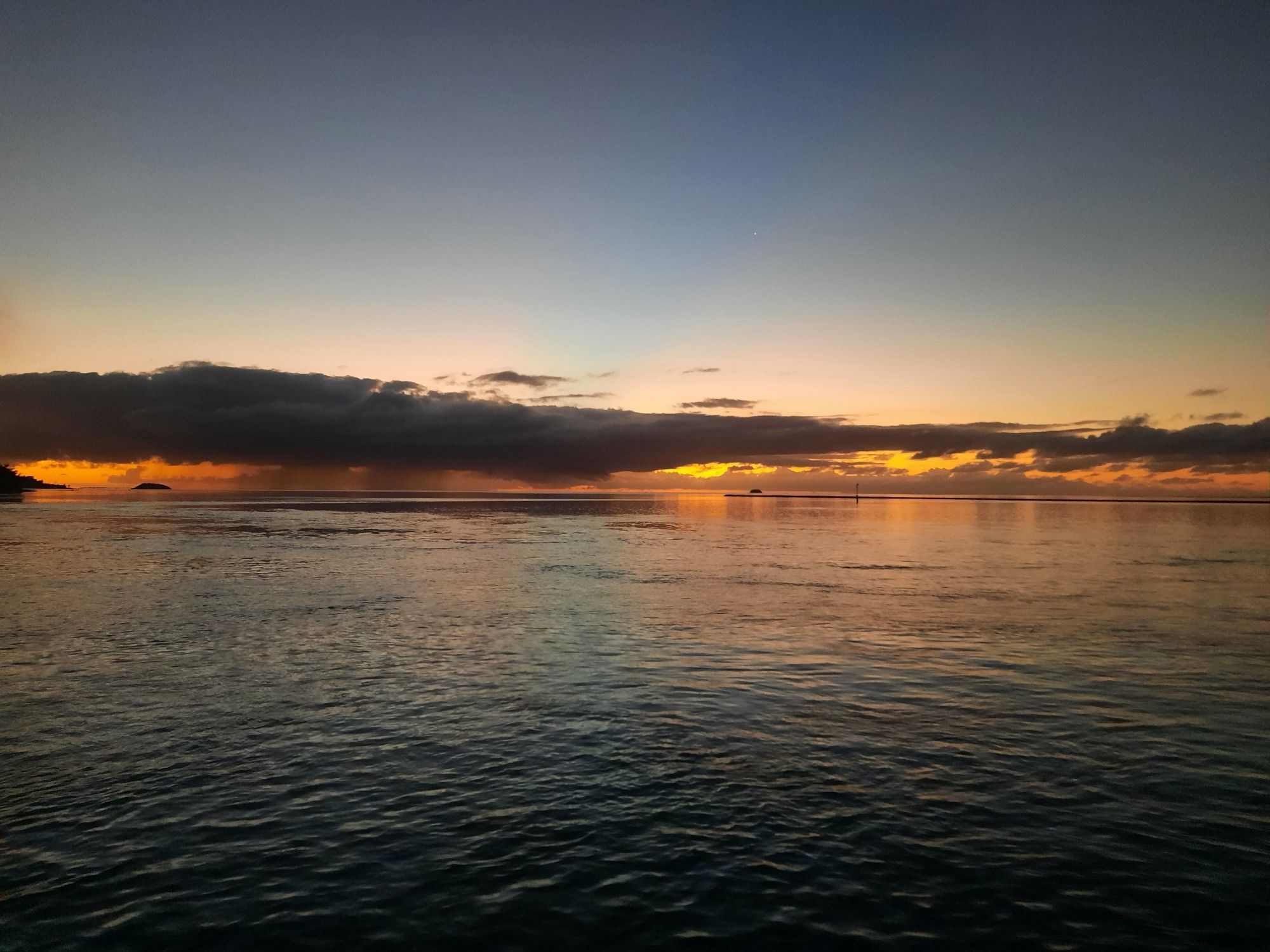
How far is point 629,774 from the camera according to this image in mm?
14922

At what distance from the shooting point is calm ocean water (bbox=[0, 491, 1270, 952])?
9.97m

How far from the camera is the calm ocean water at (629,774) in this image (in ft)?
32.7

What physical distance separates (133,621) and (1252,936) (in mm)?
35754

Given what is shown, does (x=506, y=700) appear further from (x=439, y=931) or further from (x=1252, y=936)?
(x=1252, y=936)

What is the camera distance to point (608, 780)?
1459cm

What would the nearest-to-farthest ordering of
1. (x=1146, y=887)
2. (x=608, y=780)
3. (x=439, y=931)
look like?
1. (x=439, y=931)
2. (x=1146, y=887)
3. (x=608, y=780)

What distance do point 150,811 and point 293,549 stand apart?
56.6 meters

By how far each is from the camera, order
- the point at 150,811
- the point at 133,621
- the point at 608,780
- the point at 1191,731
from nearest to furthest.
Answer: the point at 150,811
the point at 608,780
the point at 1191,731
the point at 133,621

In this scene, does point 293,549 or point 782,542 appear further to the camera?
point 782,542

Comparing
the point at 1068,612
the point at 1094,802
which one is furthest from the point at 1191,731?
the point at 1068,612

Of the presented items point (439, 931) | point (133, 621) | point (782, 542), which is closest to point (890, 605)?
point (439, 931)

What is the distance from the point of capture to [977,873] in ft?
36.2

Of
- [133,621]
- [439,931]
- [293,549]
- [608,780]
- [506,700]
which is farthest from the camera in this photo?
[293,549]

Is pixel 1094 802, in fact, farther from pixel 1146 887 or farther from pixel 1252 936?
pixel 1252 936
